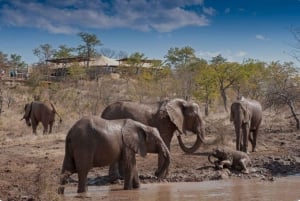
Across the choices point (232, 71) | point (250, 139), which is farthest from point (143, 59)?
point (250, 139)

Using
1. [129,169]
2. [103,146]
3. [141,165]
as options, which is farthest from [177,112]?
[103,146]

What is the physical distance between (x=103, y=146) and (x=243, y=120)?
806 centimetres

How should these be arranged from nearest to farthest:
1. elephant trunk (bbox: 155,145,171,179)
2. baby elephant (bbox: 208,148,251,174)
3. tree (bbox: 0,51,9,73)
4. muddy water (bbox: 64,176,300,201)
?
muddy water (bbox: 64,176,300,201), elephant trunk (bbox: 155,145,171,179), baby elephant (bbox: 208,148,251,174), tree (bbox: 0,51,9,73)

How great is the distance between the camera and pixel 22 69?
58156 millimetres

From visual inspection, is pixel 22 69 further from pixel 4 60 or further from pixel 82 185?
pixel 82 185

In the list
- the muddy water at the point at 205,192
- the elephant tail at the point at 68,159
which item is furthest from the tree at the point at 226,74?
the elephant tail at the point at 68,159

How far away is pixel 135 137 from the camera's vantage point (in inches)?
455

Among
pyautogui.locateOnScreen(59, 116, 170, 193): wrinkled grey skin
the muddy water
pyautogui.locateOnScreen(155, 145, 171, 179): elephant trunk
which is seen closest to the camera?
the muddy water

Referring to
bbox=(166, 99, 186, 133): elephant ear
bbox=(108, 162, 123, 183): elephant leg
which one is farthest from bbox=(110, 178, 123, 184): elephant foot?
bbox=(166, 99, 186, 133): elephant ear

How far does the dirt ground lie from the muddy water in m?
0.56

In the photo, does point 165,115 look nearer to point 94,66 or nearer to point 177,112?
point 177,112

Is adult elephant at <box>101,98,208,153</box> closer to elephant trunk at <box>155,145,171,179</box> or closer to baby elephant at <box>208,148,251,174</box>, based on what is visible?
baby elephant at <box>208,148,251,174</box>

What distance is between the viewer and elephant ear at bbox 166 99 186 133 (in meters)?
14.4

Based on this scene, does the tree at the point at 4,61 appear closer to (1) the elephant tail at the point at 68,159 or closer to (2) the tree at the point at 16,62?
(2) the tree at the point at 16,62
